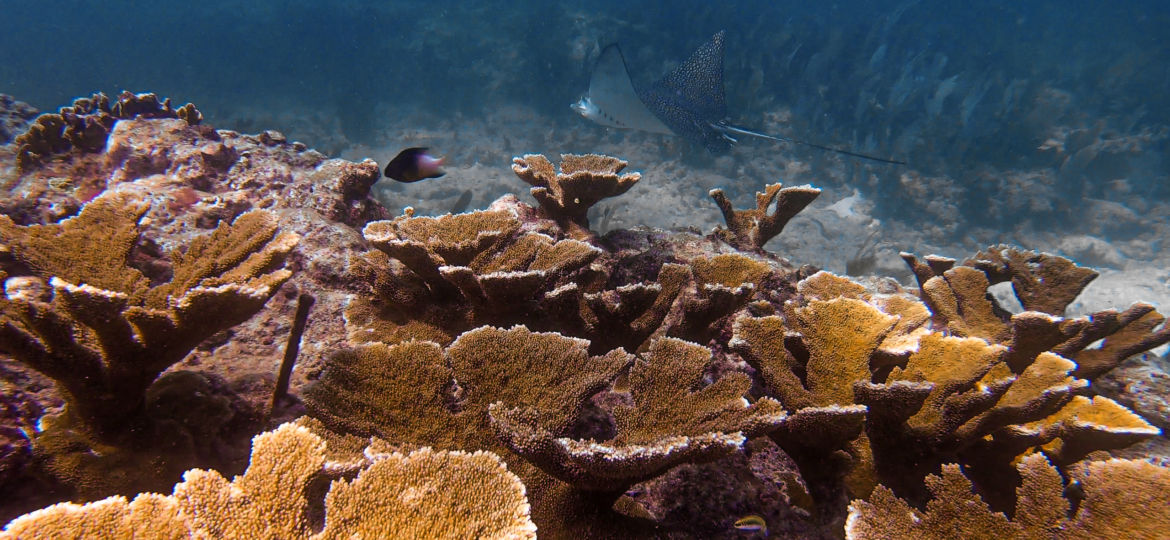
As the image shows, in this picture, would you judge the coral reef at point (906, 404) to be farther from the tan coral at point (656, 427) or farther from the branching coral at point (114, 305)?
the branching coral at point (114, 305)

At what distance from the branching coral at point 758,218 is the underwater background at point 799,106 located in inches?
246

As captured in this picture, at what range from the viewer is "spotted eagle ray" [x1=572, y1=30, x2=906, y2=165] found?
267 inches

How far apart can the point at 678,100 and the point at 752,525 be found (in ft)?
21.8

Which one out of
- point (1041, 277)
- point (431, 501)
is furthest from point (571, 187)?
point (1041, 277)

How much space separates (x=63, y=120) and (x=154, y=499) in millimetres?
6967

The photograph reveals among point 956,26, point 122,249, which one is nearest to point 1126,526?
point 122,249

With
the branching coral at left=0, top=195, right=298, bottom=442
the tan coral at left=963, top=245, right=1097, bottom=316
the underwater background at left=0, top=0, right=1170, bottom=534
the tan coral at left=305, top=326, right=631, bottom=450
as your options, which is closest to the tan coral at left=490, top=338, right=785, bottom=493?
the tan coral at left=305, top=326, right=631, bottom=450

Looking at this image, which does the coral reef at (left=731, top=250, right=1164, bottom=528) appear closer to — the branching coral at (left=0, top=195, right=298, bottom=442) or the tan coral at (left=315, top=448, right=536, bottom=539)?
the tan coral at (left=315, top=448, right=536, bottom=539)

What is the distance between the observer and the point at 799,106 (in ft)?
57.7

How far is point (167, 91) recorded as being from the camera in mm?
26250

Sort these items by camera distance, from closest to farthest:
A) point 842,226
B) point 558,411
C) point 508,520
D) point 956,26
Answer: point 508,520 < point 558,411 < point 842,226 < point 956,26

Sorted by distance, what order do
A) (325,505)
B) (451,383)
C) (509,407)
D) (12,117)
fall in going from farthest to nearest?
(12,117) < (451,383) < (509,407) < (325,505)

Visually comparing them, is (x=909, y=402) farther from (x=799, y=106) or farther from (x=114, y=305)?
(x=799, y=106)

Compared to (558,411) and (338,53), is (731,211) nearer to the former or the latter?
(558,411)
